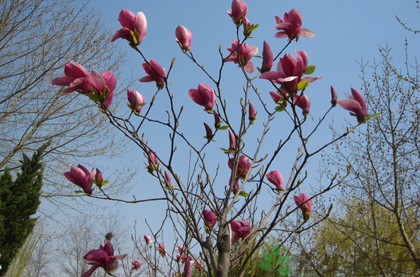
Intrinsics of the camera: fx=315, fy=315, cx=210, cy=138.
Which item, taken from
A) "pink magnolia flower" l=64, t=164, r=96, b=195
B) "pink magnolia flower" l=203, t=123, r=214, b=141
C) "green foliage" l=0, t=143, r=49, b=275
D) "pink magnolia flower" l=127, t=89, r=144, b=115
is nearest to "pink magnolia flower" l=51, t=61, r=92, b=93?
"pink magnolia flower" l=127, t=89, r=144, b=115

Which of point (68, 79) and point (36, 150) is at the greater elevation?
point (36, 150)

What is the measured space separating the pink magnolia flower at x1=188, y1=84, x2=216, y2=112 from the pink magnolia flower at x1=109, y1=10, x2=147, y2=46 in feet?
0.80

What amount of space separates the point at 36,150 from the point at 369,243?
7453mm

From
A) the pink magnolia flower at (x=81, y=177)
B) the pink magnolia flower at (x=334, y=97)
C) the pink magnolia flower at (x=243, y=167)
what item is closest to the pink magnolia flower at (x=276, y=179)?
the pink magnolia flower at (x=243, y=167)

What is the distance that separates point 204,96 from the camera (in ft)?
3.50

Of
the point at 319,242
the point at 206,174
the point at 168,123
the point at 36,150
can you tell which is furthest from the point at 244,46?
the point at 36,150

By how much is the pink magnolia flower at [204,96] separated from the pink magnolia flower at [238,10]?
0.27 metres

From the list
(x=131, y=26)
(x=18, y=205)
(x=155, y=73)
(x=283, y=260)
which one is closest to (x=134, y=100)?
(x=155, y=73)

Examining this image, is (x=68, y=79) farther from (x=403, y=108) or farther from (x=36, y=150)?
(x=36, y=150)

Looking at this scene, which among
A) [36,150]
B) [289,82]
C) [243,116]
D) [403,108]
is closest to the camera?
[289,82]

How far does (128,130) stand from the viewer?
1.06 metres

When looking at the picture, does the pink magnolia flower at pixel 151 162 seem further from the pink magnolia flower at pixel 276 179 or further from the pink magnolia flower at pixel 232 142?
the pink magnolia flower at pixel 276 179

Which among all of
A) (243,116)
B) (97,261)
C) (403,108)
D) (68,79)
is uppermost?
(403,108)

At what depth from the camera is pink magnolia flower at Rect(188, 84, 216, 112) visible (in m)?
1.06
